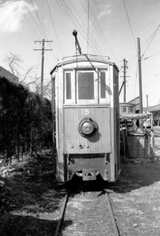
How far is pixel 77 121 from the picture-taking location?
7391 millimetres

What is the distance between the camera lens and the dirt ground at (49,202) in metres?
5.11

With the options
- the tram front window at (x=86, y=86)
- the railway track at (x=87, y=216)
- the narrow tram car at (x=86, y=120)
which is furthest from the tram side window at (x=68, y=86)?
the railway track at (x=87, y=216)

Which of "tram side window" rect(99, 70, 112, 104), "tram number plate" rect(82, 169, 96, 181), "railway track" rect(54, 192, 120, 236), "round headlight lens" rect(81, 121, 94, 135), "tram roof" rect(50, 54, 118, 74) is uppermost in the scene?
"tram roof" rect(50, 54, 118, 74)

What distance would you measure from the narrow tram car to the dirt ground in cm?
79

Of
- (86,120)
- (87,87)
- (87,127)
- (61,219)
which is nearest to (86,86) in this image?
(87,87)

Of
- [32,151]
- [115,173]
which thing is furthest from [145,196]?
[32,151]

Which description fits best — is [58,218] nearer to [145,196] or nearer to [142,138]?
[145,196]

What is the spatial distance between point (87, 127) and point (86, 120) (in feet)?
0.68

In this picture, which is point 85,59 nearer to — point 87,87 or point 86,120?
point 87,87

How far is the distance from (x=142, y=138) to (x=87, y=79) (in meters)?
7.48

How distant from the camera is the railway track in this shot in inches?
199

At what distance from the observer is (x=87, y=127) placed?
23.6 feet

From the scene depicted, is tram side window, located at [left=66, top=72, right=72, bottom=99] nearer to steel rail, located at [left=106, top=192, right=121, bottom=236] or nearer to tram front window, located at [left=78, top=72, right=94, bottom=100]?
tram front window, located at [left=78, top=72, right=94, bottom=100]

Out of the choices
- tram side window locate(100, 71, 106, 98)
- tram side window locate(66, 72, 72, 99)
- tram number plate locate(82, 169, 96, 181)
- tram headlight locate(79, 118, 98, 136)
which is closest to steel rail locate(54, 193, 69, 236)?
tram number plate locate(82, 169, 96, 181)
